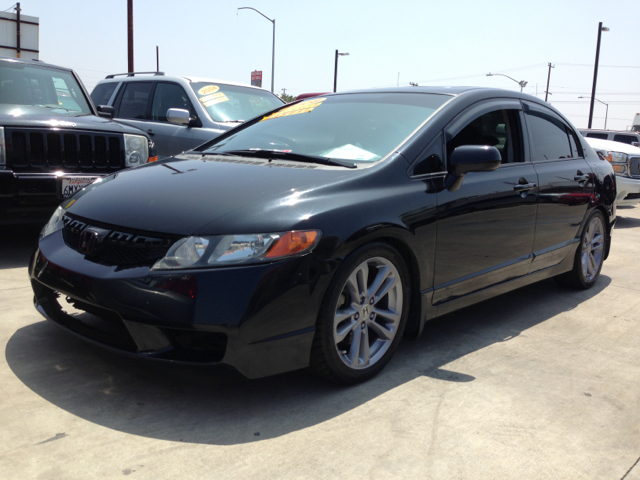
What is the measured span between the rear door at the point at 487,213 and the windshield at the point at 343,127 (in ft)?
0.96

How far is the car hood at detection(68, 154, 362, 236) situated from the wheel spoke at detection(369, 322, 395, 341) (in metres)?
0.73

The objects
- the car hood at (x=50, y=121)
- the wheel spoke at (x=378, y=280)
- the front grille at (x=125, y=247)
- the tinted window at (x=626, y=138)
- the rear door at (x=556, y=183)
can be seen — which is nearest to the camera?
the front grille at (x=125, y=247)

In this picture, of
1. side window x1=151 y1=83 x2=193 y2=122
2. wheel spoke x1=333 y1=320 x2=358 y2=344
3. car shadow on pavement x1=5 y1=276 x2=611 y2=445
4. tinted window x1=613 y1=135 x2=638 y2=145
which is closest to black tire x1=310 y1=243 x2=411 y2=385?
wheel spoke x1=333 y1=320 x2=358 y2=344

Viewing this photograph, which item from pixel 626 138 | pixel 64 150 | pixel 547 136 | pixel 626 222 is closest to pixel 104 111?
pixel 64 150

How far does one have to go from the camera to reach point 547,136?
4.52m

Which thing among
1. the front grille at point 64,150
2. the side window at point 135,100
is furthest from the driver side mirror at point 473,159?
the side window at point 135,100

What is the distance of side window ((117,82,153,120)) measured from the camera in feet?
26.2

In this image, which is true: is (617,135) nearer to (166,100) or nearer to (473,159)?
(166,100)

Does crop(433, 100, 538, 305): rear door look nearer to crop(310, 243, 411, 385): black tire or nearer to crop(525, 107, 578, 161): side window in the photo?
crop(525, 107, 578, 161): side window

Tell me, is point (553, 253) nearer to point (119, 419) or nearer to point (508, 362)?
point (508, 362)

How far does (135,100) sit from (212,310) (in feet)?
21.0

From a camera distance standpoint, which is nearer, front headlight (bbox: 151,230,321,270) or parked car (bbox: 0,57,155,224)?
front headlight (bbox: 151,230,321,270)

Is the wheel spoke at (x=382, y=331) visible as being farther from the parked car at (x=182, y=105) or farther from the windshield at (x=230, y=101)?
the windshield at (x=230, y=101)

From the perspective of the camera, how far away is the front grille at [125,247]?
259 centimetres
